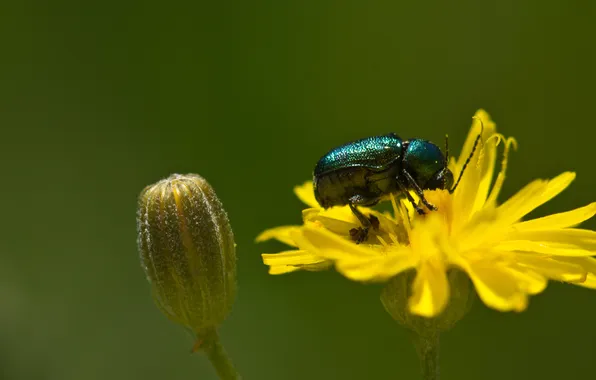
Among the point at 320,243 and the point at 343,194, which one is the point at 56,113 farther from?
the point at 320,243

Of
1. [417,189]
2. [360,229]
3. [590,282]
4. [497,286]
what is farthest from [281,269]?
[590,282]

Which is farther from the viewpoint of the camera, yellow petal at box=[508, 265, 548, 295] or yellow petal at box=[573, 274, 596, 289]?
yellow petal at box=[573, 274, 596, 289]

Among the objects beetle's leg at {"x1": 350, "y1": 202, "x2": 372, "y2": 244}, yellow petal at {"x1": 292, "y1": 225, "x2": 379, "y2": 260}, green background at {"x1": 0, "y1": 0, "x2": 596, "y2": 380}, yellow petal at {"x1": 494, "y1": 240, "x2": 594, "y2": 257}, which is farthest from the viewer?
green background at {"x1": 0, "y1": 0, "x2": 596, "y2": 380}

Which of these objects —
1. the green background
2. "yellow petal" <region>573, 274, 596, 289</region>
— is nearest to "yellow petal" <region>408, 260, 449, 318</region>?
"yellow petal" <region>573, 274, 596, 289</region>

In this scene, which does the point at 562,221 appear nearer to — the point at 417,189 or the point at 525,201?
the point at 525,201

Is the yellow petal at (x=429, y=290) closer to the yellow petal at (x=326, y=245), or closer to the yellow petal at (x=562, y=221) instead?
the yellow petal at (x=326, y=245)

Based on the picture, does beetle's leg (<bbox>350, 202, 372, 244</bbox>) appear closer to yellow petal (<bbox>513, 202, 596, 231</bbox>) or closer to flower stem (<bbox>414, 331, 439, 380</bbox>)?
flower stem (<bbox>414, 331, 439, 380</bbox>)
